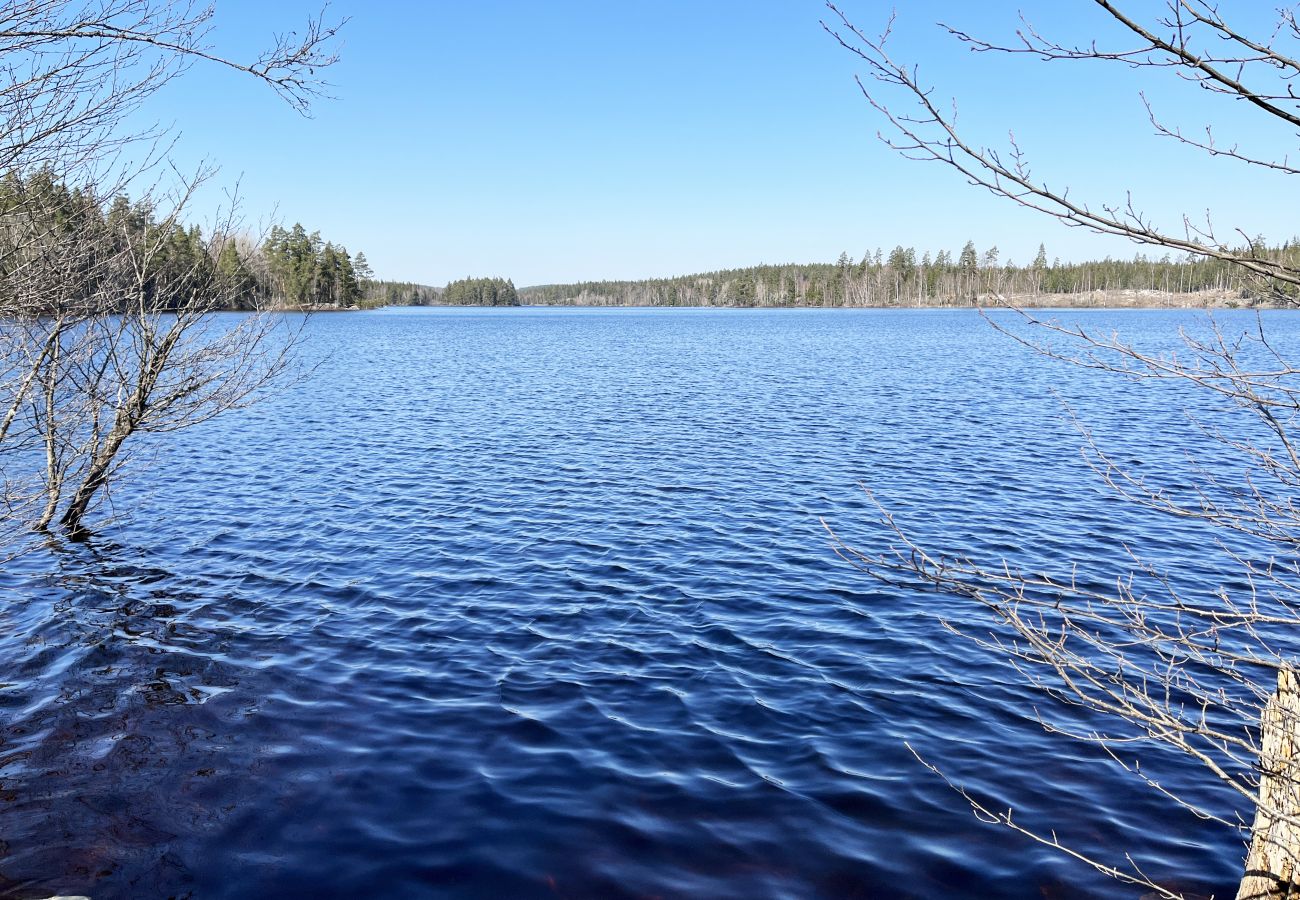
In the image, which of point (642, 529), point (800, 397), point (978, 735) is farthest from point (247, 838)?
point (800, 397)

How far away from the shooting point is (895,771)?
281 inches


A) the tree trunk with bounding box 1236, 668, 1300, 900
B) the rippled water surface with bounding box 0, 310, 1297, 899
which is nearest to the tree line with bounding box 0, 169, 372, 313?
the rippled water surface with bounding box 0, 310, 1297, 899

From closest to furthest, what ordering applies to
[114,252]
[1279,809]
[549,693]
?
[1279,809]
[549,693]
[114,252]

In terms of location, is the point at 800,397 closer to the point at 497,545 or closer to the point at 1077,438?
the point at 1077,438

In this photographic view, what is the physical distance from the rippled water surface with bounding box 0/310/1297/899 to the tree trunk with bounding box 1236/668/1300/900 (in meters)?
1.36

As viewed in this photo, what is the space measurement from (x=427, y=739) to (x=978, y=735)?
4.96 m

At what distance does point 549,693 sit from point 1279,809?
233 inches

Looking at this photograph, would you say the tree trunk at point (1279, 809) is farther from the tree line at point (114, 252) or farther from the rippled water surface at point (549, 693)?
the tree line at point (114, 252)

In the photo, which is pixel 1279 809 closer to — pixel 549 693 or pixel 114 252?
pixel 549 693

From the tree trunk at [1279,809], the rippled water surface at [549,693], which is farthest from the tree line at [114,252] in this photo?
the tree trunk at [1279,809]

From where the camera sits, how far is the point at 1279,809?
4.46 meters

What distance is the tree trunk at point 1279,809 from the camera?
426 cm

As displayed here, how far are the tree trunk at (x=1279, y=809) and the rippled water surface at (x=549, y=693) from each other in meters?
1.36

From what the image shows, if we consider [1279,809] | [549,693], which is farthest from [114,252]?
[1279,809]
